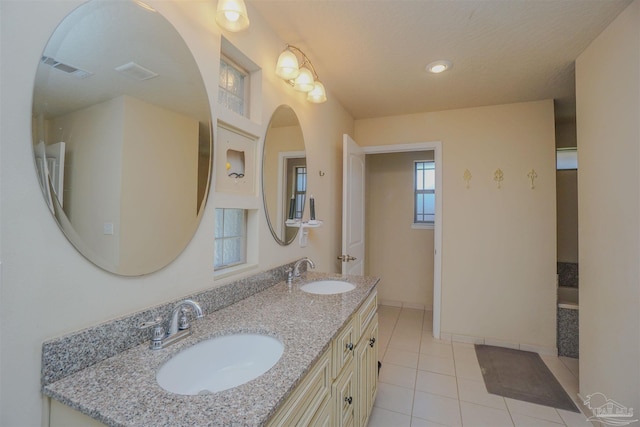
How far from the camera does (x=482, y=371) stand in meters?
2.30

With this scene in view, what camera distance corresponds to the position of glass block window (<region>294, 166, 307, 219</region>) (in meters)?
1.94

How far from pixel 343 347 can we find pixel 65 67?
4.37 feet

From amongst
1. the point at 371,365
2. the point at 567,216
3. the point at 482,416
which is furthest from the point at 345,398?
the point at 567,216

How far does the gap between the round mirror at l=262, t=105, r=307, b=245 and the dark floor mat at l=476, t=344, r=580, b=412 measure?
1934 mm

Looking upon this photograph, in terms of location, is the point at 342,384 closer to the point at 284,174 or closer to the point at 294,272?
the point at 294,272

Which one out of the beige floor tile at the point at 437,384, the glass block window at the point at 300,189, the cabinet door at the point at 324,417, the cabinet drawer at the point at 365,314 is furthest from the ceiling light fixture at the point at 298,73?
the beige floor tile at the point at 437,384

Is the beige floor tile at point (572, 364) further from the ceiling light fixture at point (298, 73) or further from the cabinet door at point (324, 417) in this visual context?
the ceiling light fixture at point (298, 73)

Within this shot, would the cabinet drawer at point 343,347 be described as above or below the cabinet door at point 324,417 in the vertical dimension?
above

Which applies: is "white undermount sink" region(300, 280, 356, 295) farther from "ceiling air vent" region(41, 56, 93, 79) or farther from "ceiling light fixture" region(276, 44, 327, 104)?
"ceiling air vent" region(41, 56, 93, 79)

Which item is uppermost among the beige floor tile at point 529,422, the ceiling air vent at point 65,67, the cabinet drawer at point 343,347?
the ceiling air vent at point 65,67

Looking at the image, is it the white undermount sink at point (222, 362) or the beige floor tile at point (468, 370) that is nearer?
the white undermount sink at point (222, 362)

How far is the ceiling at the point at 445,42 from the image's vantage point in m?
1.48

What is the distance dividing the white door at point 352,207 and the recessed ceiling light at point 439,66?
796 mm

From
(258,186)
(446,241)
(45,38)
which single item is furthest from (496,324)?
(45,38)
